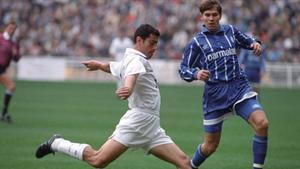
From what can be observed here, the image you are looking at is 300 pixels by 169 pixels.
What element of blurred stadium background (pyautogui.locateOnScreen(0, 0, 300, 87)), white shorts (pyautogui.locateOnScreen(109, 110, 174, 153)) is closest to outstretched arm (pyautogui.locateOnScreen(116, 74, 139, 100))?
white shorts (pyautogui.locateOnScreen(109, 110, 174, 153))

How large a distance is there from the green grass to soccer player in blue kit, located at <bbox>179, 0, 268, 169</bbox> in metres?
1.55

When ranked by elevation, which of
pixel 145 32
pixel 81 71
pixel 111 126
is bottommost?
pixel 81 71

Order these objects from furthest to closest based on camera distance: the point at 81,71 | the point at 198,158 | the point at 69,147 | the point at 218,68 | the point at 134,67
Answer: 1. the point at 81,71
2. the point at 198,158
3. the point at 218,68
4. the point at 69,147
5. the point at 134,67

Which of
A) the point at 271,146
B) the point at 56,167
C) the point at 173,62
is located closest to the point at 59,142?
the point at 56,167

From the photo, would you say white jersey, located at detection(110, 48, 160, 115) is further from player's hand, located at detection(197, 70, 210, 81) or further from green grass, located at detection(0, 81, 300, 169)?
green grass, located at detection(0, 81, 300, 169)

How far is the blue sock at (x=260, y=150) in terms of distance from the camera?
9.35 m

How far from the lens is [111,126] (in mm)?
16734

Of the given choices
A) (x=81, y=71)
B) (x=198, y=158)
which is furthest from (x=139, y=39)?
(x=81, y=71)

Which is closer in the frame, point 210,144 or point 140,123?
point 140,123

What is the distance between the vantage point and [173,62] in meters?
32.8

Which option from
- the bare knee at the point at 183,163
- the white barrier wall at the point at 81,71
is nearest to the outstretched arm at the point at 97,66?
the bare knee at the point at 183,163

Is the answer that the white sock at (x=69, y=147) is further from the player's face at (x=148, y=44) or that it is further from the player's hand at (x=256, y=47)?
the player's hand at (x=256, y=47)

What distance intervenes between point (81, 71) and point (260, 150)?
2468 centimetres

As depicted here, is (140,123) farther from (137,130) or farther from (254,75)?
(254,75)
